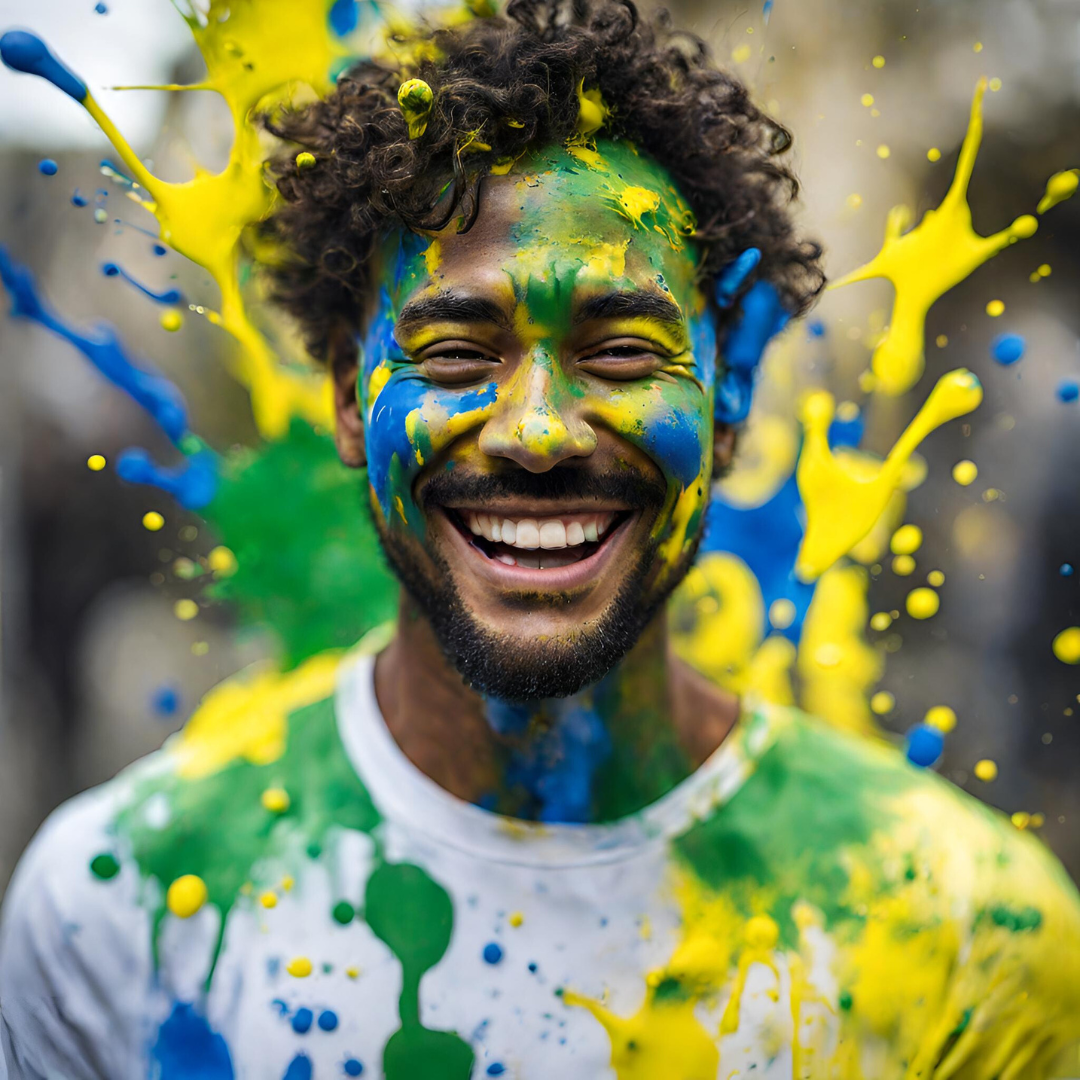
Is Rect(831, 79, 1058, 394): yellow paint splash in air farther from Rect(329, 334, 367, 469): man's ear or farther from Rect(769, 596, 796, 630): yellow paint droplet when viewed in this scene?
Rect(329, 334, 367, 469): man's ear

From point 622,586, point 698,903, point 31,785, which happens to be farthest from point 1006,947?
point 31,785

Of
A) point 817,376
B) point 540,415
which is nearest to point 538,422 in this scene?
point 540,415

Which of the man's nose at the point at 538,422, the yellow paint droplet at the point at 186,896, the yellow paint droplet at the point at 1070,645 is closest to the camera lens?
the man's nose at the point at 538,422

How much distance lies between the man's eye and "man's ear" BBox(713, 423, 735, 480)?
407 mm

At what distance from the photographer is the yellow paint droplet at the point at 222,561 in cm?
246

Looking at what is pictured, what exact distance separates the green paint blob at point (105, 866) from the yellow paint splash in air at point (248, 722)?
0.73 ft

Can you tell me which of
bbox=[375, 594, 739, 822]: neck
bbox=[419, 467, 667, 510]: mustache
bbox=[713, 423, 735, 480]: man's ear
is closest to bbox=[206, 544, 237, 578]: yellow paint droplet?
bbox=[375, 594, 739, 822]: neck

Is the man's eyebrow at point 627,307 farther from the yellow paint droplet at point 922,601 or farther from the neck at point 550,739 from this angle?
the yellow paint droplet at point 922,601

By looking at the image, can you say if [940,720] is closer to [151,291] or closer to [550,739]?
[550,739]

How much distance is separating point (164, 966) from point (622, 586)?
1.11 m

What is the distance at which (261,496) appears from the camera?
2.49m

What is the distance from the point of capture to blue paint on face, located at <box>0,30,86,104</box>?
157cm

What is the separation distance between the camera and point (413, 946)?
167 centimetres

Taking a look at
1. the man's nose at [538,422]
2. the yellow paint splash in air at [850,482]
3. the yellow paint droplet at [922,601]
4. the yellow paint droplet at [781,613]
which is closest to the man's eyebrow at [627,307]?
the man's nose at [538,422]
